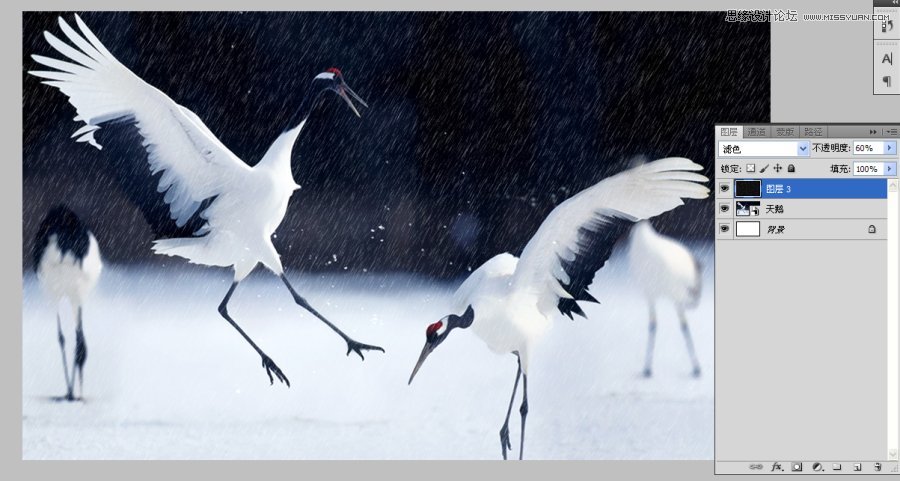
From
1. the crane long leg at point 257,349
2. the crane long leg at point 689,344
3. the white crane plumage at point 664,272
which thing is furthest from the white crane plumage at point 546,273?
the crane long leg at point 257,349

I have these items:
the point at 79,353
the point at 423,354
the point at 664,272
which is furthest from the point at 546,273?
the point at 79,353

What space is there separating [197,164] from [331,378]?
970 millimetres

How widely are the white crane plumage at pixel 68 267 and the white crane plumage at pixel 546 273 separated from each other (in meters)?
1.30

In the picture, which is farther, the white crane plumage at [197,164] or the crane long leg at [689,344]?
the crane long leg at [689,344]

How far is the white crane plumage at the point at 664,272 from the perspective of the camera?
3.49 metres

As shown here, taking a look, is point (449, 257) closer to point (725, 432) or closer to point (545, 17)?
point (545, 17)

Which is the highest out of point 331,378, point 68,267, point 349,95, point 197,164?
point 349,95

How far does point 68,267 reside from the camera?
3.45 m

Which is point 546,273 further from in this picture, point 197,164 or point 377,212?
point 197,164

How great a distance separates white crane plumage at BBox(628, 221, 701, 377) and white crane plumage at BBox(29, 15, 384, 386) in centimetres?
110

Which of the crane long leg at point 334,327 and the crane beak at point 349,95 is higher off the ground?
the crane beak at point 349,95

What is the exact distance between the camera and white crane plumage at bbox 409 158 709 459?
3.41 meters

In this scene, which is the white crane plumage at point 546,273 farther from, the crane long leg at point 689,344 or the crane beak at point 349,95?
the crane beak at point 349,95

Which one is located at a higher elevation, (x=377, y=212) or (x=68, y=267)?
(x=377, y=212)
